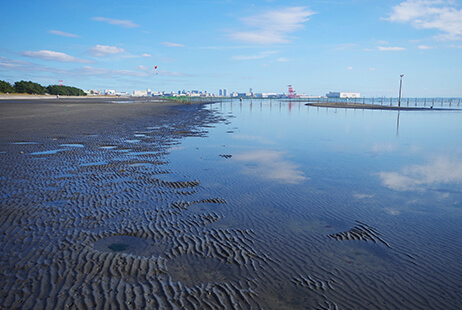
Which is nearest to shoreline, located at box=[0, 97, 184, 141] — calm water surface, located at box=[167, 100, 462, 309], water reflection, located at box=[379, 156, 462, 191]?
calm water surface, located at box=[167, 100, 462, 309]

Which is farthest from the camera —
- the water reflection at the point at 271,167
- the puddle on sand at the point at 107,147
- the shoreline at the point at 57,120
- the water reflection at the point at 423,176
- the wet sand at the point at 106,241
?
the shoreline at the point at 57,120

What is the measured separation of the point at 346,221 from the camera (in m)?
7.40

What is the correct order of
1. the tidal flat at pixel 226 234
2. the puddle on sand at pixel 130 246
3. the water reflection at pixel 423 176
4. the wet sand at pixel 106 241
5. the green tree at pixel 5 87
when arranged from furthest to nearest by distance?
1. the green tree at pixel 5 87
2. the water reflection at pixel 423 176
3. the puddle on sand at pixel 130 246
4. the tidal flat at pixel 226 234
5. the wet sand at pixel 106 241

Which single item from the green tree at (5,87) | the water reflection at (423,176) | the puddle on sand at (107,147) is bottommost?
the water reflection at (423,176)

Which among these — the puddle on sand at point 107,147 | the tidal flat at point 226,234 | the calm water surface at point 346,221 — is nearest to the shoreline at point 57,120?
the puddle on sand at point 107,147

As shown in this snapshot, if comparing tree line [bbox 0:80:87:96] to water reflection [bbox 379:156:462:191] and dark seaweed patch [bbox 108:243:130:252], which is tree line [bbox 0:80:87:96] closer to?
dark seaweed patch [bbox 108:243:130:252]

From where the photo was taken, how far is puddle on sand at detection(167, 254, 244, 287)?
16.2 feet

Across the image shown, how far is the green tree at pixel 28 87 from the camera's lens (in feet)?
361

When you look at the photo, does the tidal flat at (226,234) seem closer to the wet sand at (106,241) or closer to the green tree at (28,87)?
the wet sand at (106,241)

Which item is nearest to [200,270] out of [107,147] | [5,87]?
[107,147]

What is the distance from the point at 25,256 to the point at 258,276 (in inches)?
173

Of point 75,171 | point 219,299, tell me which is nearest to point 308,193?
point 219,299

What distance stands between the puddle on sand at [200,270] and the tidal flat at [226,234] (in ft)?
0.10

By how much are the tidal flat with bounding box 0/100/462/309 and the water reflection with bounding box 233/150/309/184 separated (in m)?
0.14
